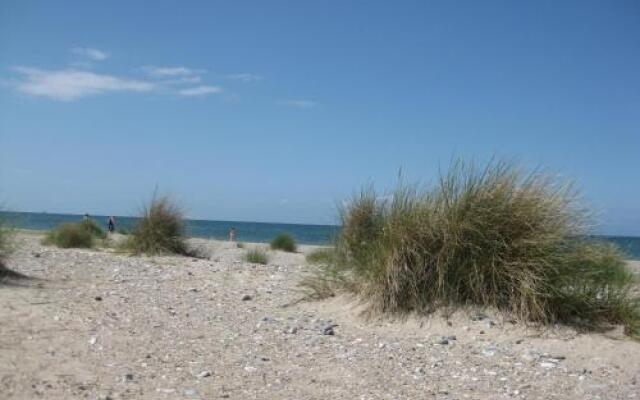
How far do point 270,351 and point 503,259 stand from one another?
314cm

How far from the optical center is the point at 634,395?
17.6 feet

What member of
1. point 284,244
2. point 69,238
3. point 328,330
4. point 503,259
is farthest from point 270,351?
point 284,244

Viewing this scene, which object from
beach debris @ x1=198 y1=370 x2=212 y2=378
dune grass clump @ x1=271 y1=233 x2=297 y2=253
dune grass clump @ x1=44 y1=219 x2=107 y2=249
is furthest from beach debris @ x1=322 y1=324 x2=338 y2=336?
dune grass clump @ x1=271 y1=233 x2=297 y2=253

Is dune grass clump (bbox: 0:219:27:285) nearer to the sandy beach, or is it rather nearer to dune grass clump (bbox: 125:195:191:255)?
the sandy beach

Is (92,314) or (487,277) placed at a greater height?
(487,277)

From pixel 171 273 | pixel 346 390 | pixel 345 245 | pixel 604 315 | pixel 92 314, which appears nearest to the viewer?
pixel 346 390

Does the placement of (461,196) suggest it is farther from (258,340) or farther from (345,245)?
(258,340)

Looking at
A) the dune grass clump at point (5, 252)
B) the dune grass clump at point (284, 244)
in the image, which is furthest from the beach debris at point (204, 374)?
the dune grass clump at point (284, 244)

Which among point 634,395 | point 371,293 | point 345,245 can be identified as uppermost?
point 345,245

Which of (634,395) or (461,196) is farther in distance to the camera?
(461,196)

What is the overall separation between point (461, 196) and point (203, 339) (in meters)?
3.70

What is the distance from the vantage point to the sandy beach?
4.96 metres

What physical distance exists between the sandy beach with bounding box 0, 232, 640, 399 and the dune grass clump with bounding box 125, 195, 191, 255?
5.95 metres

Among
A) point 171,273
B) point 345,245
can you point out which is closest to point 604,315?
point 345,245
